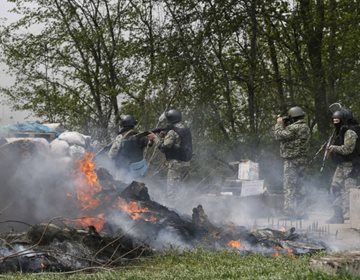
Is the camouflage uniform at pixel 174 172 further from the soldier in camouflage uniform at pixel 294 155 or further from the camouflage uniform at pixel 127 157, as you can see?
the soldier in camouflage uniform at pixel 294 155

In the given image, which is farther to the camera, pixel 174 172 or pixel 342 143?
pixel 174 172

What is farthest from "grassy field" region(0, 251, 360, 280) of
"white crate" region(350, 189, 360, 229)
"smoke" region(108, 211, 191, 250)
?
"white crate" region(350, 189, 360, 229)

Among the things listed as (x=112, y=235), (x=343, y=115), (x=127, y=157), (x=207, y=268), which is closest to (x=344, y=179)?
(x=343, y=115)

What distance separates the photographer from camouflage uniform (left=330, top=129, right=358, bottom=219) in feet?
50.4

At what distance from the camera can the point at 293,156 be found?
16.7m

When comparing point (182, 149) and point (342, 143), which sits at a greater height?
point (342, 143)

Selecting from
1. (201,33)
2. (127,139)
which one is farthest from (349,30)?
(127,139)

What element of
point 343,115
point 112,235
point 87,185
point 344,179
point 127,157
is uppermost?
point 343,115

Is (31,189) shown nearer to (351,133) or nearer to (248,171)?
(351,133)

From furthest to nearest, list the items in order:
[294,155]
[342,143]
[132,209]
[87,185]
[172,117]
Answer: [172,117]
[294,155]
[342,143]
[87,185]
[132,209]

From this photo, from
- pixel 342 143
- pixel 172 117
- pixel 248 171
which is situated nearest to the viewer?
pixel 342 143

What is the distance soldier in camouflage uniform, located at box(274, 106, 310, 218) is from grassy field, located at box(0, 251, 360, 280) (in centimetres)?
570

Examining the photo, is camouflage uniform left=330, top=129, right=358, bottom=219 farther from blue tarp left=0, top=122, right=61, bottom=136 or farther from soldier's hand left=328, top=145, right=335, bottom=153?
blue tarp left=0, top=122, right=61, bottom=136

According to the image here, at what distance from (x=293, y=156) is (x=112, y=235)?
6.45 m
